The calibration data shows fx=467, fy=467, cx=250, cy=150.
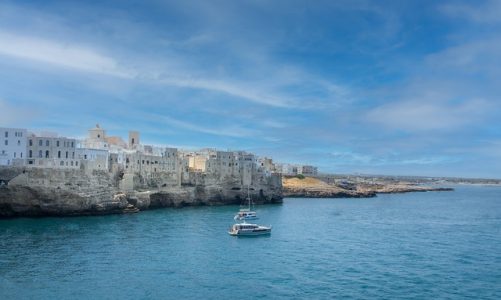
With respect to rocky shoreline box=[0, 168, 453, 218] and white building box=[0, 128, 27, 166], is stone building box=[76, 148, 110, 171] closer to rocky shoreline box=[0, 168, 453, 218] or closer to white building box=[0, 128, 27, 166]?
rocky shoreline box=[0, 168, 453, 218]

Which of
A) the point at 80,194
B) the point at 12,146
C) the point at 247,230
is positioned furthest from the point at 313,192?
the point at 12,146

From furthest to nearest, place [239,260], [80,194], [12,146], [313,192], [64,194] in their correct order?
1. [313,192]
2. [80,194]
3. [64,194]
4. [12,146]
5. [239,260]

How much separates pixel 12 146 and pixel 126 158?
19.9 m

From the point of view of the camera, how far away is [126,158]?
78312mm

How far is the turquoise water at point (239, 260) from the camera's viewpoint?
29266 mm

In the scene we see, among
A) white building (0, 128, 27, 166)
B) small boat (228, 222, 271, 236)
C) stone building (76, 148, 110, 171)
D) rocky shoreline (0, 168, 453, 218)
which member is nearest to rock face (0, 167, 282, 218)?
rocky shoreline (0, 168, 453, 218)

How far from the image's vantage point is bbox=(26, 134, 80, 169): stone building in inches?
2505

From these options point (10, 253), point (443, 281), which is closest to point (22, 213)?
point (10, 253)

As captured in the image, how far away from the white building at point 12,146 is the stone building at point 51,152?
1.25 m

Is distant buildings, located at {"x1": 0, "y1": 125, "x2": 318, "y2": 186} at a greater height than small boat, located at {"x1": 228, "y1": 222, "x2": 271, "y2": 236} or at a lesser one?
greater

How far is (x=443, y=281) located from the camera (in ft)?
105

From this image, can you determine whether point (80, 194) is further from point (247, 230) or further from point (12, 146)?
point (247, 230)

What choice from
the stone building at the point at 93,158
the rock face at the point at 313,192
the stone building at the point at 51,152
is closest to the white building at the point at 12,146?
the stone building at the point at 51,152

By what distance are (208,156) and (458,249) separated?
59464 millimetres
